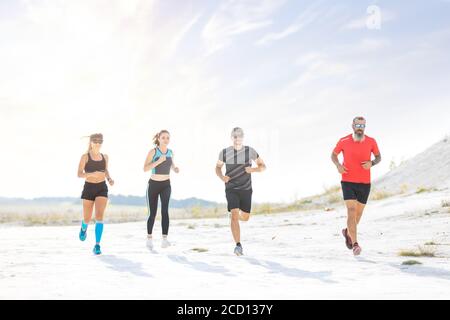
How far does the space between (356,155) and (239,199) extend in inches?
83.4

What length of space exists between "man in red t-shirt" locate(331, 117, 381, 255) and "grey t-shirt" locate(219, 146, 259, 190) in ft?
4.86

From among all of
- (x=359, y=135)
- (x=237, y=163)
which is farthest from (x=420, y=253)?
(x=237, y=163)

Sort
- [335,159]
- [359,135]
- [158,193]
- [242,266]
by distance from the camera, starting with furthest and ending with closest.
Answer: [158,193] < [335,159] < [359,135] < [242,266]

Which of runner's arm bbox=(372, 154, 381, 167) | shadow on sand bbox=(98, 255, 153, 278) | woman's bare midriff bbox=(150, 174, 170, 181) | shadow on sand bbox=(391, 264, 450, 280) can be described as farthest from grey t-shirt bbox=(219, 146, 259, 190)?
shadow on sand bbox=(391, 264, 450, 280)

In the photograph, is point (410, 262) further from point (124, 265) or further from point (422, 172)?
point (422, 172)

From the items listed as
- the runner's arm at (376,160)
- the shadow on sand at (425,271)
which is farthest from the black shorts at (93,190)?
the shadow on sand at (425,271)

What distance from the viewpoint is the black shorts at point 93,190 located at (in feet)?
33.5

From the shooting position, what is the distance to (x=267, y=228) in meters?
16.3

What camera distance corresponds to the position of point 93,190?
33.5ft

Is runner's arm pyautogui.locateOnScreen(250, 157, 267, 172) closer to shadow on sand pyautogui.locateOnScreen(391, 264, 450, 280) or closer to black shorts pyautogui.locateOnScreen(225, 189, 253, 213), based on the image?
black shorts pyautogui.locateOnScreen(225, 189, 253, 213)
